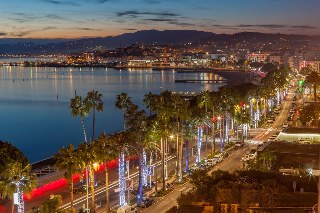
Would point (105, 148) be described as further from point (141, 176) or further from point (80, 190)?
point (80, 190)

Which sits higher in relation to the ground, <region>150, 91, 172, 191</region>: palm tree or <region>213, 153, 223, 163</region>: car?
<region>150, 91, 172, 191</region>: palm tree

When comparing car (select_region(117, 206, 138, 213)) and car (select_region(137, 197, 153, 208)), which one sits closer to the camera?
car (select_region(117, 206, 138, 213))

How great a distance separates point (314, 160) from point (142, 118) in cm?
1419

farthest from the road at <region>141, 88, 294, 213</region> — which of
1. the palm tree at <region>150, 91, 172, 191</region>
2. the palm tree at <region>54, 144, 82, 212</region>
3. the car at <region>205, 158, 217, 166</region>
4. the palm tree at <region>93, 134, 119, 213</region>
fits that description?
the palm tree at <region>54, 144, 82, 212</region>

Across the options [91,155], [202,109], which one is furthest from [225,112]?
[91,155]

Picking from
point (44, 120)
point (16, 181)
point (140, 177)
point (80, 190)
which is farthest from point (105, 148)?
point (44, 120)

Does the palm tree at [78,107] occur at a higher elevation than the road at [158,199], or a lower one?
higher

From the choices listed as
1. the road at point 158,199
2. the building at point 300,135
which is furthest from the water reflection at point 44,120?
the building at point 300,135

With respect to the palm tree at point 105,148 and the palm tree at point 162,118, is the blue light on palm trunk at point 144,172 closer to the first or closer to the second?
the palm tree at point 162,118

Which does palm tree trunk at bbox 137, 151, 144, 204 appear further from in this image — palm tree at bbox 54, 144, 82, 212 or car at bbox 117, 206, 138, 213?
palm tree at bbox 54, 144, 82, 212

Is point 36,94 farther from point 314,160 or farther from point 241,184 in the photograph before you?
point 241,184

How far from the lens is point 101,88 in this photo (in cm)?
17475

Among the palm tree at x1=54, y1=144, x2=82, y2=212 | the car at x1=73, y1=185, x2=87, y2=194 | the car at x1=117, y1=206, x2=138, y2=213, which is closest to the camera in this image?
the palm tree at x1=54, y1=144, x2=82, y2=212

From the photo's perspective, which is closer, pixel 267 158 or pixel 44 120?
pixel 267 158
